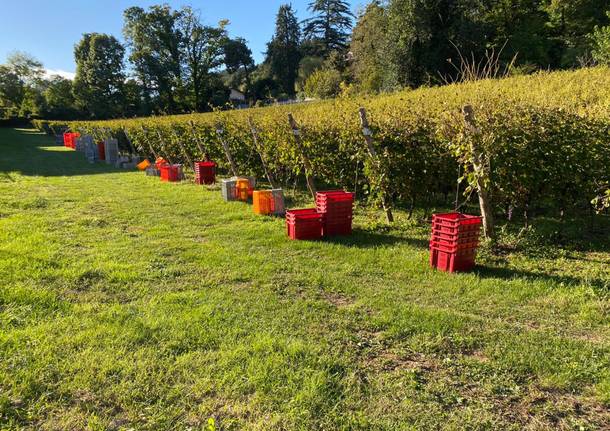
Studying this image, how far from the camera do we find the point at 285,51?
70188 millimetres

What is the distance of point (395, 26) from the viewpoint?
1056 inches

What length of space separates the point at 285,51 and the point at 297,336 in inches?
2872

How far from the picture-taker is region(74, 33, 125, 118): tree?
57.2 meters

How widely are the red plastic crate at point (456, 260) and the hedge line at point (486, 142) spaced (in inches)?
37.2

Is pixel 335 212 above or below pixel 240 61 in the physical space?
below

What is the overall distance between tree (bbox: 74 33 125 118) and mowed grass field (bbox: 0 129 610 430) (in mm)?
58914

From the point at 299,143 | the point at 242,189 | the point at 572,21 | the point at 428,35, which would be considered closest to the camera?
the point at 299,143

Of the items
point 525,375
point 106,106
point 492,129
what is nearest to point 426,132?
point 492,129

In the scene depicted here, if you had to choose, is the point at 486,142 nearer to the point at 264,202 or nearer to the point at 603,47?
the point at 264,202

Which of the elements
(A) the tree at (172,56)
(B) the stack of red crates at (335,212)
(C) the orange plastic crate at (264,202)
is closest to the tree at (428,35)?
(C) the orange plastic crate at (264,202)

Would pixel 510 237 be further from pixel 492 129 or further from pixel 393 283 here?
pixel 393 283

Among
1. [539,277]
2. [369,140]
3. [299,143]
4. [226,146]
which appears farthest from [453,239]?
[226,146]

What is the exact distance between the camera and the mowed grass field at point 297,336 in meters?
2.43

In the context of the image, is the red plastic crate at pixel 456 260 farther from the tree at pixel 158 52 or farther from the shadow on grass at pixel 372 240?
the tree at pixel 158 52
